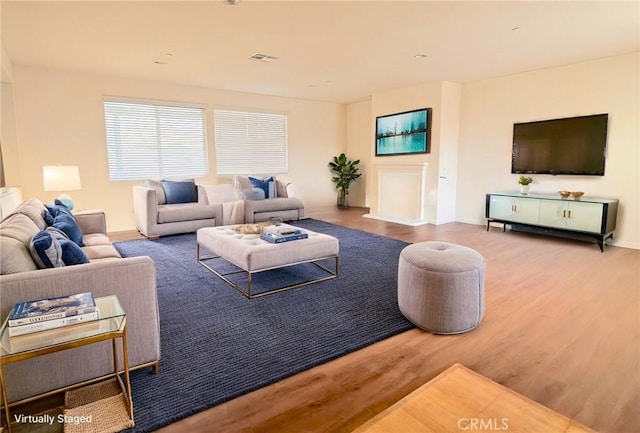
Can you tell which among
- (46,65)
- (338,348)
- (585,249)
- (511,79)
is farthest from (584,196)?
(46,65)

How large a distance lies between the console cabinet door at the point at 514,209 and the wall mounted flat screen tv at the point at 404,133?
1494mm

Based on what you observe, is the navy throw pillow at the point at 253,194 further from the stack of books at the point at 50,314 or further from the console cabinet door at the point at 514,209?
the stack of books at the point at 50,314

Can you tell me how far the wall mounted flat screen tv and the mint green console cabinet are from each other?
155 cm

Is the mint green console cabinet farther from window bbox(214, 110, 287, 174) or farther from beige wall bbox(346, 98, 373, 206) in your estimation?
window bbox(214, 110, 287, 174)

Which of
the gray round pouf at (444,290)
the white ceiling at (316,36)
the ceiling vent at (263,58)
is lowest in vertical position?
the gray round pouf at (444,290)

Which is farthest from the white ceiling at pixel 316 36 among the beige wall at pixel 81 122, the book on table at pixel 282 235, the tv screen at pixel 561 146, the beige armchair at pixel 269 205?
the book on table at pixel 282 235

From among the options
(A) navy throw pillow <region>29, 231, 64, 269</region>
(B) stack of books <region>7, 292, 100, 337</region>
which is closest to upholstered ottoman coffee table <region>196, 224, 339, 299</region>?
(A) navy throw pillow <region>29, 231, 64, 269</region>

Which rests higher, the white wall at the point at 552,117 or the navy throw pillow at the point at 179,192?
the white wall at the point at 552,117

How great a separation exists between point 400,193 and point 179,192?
13.1 feet

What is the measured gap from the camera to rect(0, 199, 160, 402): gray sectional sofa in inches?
64.1

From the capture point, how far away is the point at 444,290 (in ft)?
7.77

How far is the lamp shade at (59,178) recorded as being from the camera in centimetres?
449

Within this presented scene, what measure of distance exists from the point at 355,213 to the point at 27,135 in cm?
570

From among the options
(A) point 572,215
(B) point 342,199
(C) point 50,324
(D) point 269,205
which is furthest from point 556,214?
(C) point 50,324
